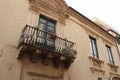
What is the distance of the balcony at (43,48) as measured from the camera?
6.61 meters

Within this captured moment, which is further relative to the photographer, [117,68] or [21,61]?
[117,68]

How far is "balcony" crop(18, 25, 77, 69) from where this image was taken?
661cm

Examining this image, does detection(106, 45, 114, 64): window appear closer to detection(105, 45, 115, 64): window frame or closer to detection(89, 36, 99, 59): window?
detection(105, 45, 115, 64): window frame

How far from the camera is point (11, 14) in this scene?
750 centimetres

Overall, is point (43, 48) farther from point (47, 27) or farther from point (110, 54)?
point (110, 54)

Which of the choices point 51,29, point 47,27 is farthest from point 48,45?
point 51,29

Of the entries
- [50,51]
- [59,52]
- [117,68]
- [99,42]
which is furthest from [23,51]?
[117,68]

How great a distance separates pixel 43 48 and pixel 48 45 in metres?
0.46

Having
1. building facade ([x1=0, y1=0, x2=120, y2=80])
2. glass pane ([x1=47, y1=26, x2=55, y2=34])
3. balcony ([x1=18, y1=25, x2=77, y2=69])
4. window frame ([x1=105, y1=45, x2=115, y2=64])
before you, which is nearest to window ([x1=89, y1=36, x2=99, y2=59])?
building facade ([x1=0, y1=0, x2=120, y2=80])

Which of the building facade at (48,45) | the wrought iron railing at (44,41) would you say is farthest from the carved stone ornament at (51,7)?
the wrought iron railing at (44,41)

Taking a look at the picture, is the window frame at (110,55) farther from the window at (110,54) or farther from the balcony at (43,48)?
the balcony at (43,48)

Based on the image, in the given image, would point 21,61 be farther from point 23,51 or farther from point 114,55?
point 114,55

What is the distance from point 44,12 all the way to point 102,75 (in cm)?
606

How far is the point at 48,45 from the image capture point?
23.6ft
